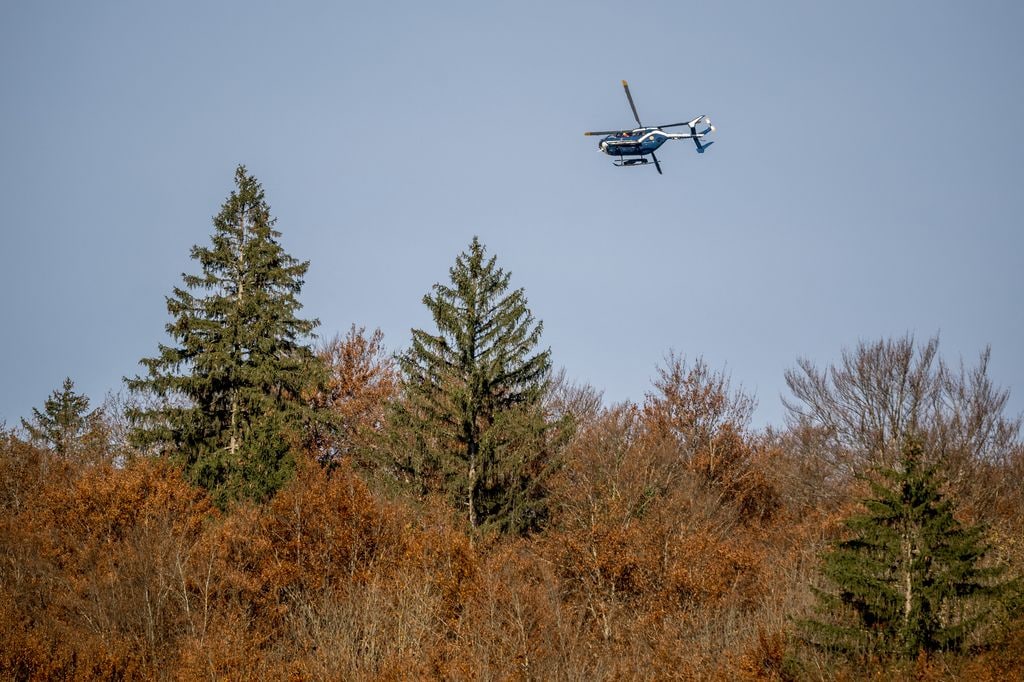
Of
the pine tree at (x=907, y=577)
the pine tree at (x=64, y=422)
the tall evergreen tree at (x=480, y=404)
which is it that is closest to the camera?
the pine tree at (x=907, y=577)

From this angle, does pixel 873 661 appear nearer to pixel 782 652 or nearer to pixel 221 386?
pixel 782 652

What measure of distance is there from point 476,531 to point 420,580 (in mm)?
3945

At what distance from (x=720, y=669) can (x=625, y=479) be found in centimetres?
1307

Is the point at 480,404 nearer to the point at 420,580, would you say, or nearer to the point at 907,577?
the point at 420,580

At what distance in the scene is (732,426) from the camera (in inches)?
Answer: 1705

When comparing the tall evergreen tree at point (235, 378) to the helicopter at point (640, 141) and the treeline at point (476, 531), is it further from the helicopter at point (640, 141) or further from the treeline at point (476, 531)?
the helicopter at point (640, 141)

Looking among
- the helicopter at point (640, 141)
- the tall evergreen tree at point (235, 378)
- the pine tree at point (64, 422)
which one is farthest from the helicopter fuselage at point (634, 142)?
the pine tree at point (64, 422)

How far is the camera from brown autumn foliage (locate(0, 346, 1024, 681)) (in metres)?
21.5

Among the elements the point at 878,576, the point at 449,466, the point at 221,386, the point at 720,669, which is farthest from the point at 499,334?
the point at 878,576

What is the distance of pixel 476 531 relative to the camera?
29.6m

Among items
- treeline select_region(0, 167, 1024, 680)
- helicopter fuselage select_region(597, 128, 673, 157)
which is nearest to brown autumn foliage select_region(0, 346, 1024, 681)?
treeline select_region(0, 167, 1024, 680)

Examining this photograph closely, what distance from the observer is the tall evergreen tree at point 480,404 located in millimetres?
30531

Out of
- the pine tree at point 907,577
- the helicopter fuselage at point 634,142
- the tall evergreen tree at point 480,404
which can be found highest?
the helicopter fuselage at point 634,142

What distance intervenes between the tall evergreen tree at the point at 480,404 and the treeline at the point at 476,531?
9 centimetres
